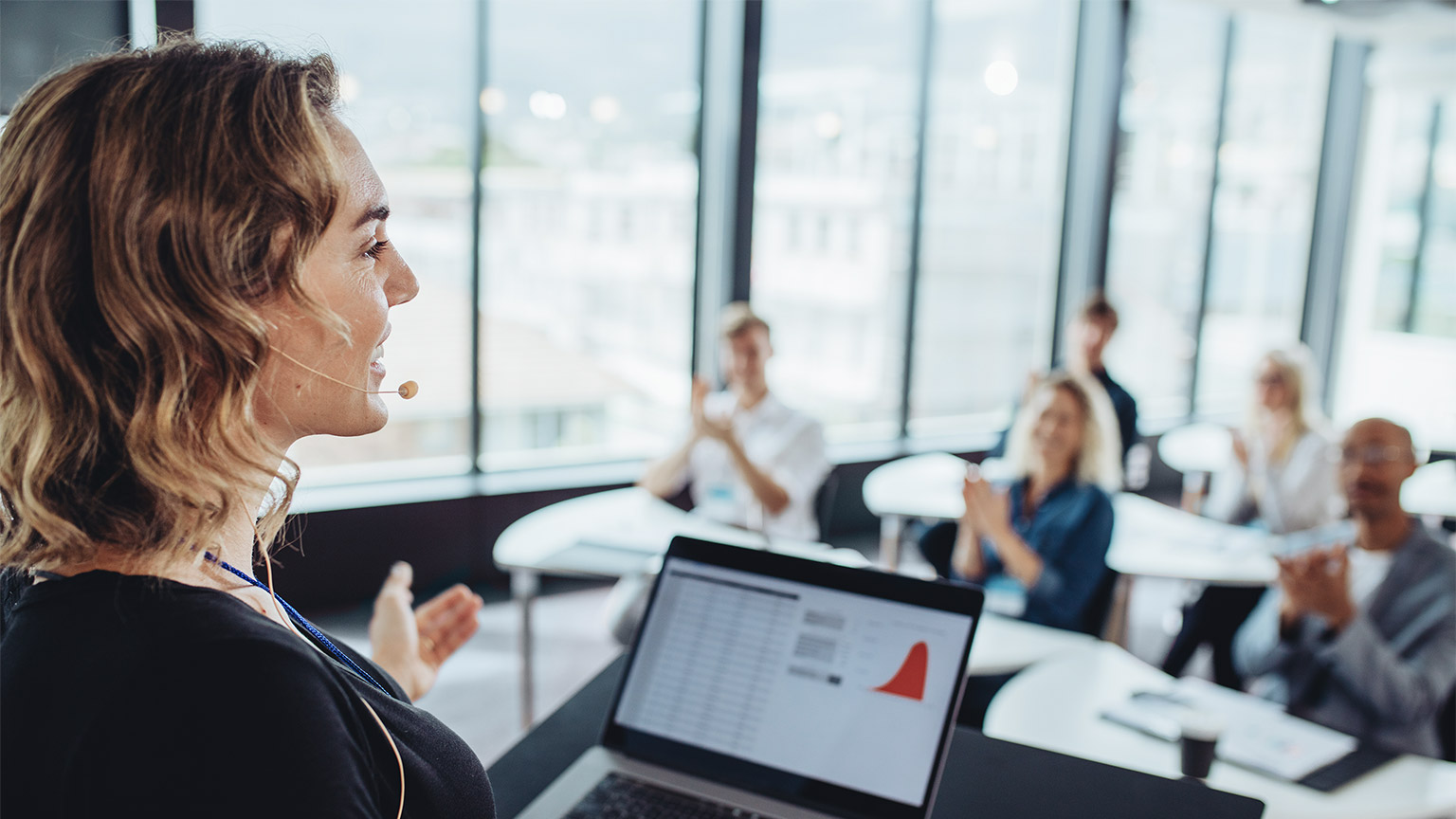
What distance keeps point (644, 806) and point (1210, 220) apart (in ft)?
23.4

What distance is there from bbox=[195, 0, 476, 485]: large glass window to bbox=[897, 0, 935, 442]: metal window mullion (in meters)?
2.46

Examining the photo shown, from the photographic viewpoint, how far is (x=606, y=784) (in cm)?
106

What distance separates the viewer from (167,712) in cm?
61

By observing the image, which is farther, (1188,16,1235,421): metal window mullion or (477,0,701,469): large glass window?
(1188,16,1235,421): metal window mullion

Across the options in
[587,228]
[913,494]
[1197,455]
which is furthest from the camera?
[587,228]

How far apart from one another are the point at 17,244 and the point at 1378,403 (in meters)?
9.28

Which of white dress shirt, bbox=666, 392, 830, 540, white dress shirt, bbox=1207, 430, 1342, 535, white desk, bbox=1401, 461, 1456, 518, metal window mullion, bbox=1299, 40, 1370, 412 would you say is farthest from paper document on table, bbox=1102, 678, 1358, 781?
metal window mullion, bbox=1299, 40, 1370, 412

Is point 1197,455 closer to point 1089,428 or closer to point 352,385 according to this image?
point 1089,428

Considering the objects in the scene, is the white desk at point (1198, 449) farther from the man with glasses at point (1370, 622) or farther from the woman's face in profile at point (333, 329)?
the woman's face in profile at point (333, 329)

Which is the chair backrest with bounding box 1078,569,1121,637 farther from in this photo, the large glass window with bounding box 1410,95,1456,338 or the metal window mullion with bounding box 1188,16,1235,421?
the large glass window with bounding box 1410,95,1456,338

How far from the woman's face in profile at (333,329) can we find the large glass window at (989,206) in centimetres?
533

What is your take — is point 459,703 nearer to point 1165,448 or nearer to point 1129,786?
point 1129,786

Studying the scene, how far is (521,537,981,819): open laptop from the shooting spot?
1.01 metres

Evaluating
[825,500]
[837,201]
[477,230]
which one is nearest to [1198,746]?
[825,500]
